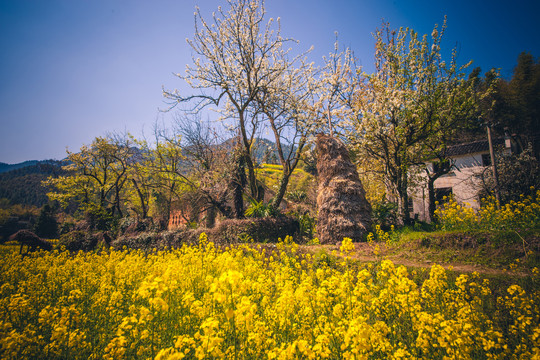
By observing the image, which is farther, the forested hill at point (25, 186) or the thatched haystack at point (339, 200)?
the forested hill at point (25, 186)

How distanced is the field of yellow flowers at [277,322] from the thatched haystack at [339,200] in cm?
506

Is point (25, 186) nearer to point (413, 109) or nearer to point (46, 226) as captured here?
point (46, 226)

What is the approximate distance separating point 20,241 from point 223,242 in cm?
1014

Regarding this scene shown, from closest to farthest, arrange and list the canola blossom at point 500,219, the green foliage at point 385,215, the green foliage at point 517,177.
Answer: the canola blossom at point 500,219 → the green foliage at point 385,215 → the green foliage at point 517,177

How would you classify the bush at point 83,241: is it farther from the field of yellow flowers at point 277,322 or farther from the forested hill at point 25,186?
the forested hill at point 25,186

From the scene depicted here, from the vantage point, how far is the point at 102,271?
18.4 ft

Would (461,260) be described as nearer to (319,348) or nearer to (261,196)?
(319,348)

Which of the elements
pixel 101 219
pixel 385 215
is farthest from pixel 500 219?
pixel 101 219

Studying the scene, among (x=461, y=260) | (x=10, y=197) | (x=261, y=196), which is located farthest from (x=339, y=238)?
(x=10, y=197)

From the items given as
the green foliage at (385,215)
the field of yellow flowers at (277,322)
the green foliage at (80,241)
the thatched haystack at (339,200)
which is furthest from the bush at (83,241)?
the green foliage at (385,215)

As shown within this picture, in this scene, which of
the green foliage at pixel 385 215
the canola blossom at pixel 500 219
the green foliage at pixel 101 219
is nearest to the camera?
the canola blossom at pixel 500 219

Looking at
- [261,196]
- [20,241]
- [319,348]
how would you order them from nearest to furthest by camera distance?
[319,348], [20,241], [261,196]

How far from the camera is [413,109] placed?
9.86 meters

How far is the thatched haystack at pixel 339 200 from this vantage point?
922cm
